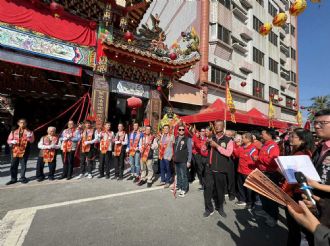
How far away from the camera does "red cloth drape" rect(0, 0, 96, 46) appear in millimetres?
7827

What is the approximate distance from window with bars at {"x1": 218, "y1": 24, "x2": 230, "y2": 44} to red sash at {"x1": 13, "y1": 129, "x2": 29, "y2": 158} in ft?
52.5

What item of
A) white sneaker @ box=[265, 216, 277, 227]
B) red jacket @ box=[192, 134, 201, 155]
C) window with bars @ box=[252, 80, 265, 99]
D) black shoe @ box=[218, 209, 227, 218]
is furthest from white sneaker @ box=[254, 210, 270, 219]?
window with bars @ box=[252, 80, 265, 99]

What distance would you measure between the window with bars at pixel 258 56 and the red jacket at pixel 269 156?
19718 millimetres

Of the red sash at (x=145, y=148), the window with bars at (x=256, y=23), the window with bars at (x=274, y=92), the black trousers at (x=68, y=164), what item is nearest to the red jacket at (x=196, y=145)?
the red sash at (x=145, y=148)

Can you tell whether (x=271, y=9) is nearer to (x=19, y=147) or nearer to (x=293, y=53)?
(x=293, y=53)

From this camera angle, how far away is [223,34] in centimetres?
1748

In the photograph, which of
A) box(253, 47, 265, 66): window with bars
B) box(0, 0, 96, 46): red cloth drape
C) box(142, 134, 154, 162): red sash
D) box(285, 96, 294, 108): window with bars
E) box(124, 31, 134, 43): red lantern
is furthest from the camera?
box(285, 96, 294, 108): window with bars

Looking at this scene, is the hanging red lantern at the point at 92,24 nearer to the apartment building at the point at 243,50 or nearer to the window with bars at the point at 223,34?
the apartment building at the point at 243,50

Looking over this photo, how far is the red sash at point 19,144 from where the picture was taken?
5816 millimetres

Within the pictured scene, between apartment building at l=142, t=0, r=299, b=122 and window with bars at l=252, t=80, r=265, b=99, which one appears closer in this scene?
apartment building at l=142, t=0, r=299, b=122

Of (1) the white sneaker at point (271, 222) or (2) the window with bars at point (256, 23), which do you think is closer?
(1) the white sneaker at point (271, 222)

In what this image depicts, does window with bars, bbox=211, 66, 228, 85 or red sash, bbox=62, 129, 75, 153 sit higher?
window with bars, bbox=211, 66, 228, 85

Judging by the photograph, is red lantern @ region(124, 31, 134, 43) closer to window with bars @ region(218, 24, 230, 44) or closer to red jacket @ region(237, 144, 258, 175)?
red jacket @ region(237, 144, 258, 175)

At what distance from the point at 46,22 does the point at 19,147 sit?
222 inches
